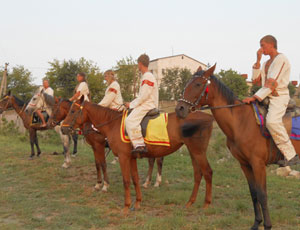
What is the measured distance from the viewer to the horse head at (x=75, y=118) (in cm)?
715

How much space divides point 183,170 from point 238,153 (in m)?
5.16

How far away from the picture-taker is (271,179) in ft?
28.2

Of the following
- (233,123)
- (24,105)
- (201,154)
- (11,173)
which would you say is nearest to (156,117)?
(201,154)

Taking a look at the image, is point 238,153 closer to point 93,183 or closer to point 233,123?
point 233,123

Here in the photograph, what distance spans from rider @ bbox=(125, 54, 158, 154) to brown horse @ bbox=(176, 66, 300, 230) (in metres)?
1.42

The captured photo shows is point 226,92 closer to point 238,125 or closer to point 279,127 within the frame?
point 238,125

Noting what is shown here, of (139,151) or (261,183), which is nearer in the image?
(261,183)

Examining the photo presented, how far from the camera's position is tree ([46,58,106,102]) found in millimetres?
36531

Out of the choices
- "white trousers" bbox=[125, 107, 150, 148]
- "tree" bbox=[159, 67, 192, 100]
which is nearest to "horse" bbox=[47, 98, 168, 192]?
"white trousers" bbox=[125, 107, 150, 148]

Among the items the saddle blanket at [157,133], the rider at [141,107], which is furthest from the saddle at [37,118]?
the saddle blanket at [157,133]

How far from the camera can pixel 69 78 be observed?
3816 centimetres

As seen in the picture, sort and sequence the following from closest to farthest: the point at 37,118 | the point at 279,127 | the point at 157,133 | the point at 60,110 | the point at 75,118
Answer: the point at 279,127, the point at 157,133, the point at 75,118, the point at 60,110, the point at 37,118

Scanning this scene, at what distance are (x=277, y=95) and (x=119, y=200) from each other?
433 centimetres

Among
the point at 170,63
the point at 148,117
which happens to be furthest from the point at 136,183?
the point at 170,63
